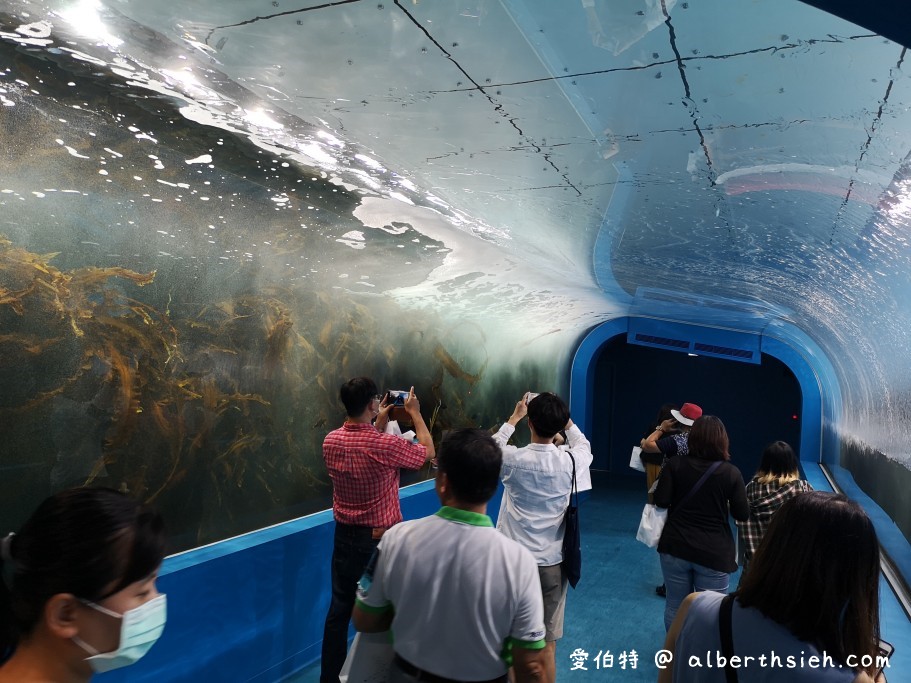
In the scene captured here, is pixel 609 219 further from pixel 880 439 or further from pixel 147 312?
pixel 880 439

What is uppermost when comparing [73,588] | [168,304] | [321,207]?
[321,207]

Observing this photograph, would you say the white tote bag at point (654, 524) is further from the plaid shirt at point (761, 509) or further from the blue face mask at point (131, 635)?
the blue face mask at point (131, 635)

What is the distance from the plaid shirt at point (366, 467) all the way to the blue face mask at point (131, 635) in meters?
2.14

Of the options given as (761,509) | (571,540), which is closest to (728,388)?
(761,509)

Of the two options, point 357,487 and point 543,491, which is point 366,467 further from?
point 543,491

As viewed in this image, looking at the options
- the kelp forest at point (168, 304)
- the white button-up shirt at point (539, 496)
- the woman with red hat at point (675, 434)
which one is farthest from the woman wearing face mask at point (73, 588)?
the woman with red hat at point (675, 434)

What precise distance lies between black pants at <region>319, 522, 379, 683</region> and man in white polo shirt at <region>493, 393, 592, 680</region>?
0.81 meters

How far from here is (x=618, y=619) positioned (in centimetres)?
547

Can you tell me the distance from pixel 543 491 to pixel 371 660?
5.47 feet

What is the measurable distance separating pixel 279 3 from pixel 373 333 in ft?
13.7

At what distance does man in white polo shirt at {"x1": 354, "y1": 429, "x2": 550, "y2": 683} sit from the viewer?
1.83 m

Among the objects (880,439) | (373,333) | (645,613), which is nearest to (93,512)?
(373,333)

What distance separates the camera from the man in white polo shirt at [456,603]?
183 centimetres

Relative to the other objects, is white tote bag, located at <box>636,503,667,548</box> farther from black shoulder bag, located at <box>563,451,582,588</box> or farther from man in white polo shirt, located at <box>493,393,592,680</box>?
man in white polo shirt, located at <box>493,393,592,680</box>
